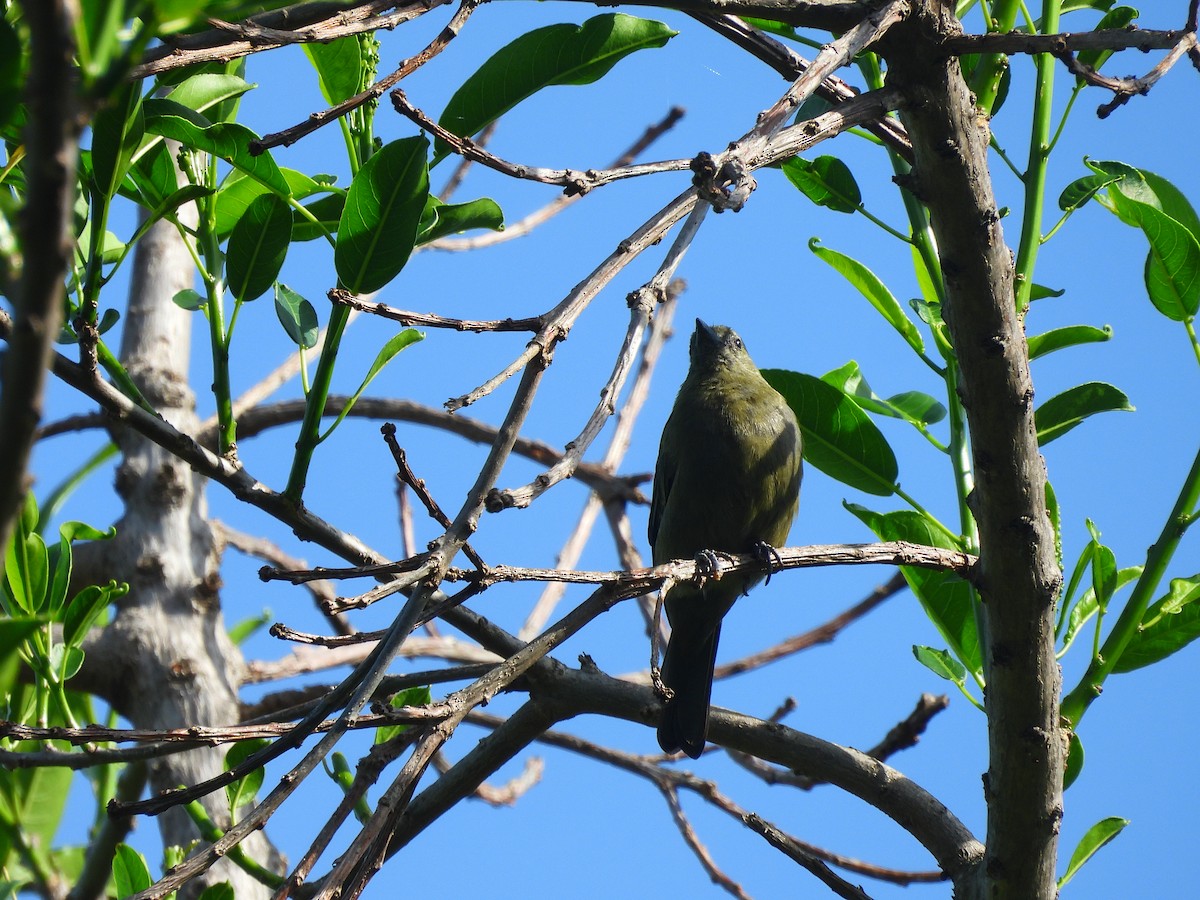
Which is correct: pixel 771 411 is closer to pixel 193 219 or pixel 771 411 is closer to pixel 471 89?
pixel 471 89

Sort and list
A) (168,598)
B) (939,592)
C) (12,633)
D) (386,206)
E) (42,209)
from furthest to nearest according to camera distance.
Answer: (168,598)
(939,592)
(386,206)
(12,633)
(42,209)

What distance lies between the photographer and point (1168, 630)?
8.22ft

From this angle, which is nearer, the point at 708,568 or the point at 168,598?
the point at 708,568

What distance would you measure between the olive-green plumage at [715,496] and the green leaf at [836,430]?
1.06m

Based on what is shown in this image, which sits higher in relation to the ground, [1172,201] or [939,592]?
[1172,201]

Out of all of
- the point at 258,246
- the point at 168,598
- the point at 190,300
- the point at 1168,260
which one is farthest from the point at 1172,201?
the point at 168,598

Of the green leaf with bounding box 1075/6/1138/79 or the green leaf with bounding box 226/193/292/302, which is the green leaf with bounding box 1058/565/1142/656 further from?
the green leaf with bounding box 226/193/292/302

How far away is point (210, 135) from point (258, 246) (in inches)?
9.3

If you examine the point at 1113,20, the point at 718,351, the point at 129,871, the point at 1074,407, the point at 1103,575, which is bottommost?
the point at 129,871

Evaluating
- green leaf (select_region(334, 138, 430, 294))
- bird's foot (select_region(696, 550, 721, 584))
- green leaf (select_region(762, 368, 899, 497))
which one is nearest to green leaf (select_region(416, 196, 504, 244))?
green leaf (select_region(334, 138, 430, 294))

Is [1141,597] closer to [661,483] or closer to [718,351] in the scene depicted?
[661,483]

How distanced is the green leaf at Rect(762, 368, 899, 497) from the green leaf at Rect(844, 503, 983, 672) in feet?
0.47

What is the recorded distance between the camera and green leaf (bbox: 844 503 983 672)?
2684 millimetres

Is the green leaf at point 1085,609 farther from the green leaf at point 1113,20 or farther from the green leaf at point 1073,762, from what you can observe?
the green leaf at point 1113,20
